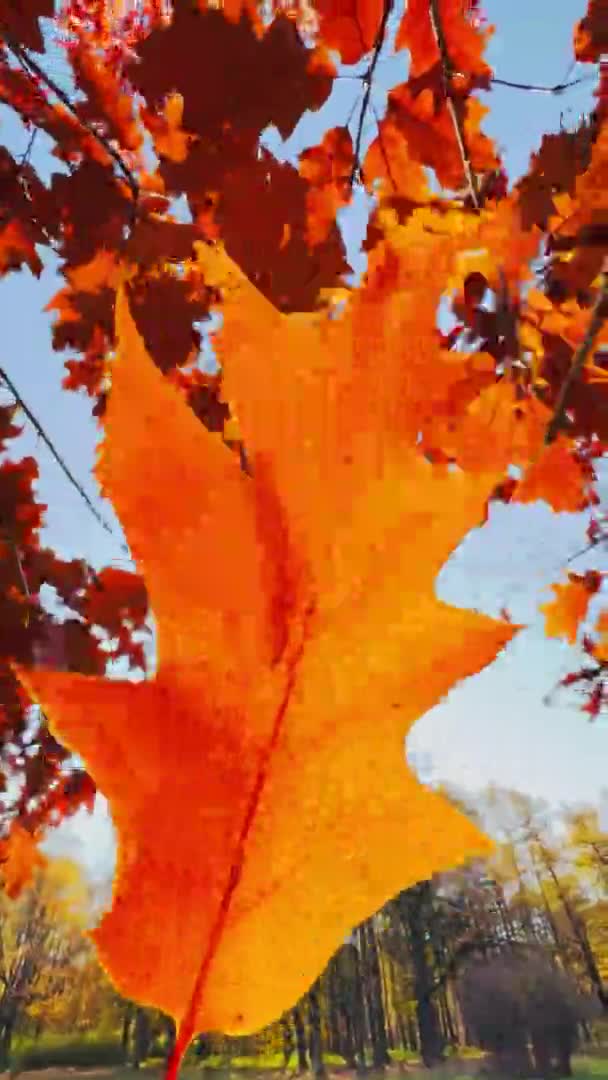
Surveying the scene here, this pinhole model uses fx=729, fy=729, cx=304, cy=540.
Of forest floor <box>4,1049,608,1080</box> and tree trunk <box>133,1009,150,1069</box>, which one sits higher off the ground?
tree trunk <box>133,1009,150,1069</box>

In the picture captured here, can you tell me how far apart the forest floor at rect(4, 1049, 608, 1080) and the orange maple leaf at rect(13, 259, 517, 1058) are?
95.4 ft

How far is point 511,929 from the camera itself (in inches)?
1185

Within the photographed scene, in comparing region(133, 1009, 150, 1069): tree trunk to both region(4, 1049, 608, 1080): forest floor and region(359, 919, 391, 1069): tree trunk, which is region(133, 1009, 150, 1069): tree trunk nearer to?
region(4, 1049, 608, 1080): forest floor

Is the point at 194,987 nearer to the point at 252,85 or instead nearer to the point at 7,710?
the point at 252,85

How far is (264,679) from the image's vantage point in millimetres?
483

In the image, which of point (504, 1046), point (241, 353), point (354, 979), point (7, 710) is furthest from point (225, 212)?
point (354, 979)

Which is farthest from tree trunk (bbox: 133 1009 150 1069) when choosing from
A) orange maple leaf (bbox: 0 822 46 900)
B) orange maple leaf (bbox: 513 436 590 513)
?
orange maple leaf (bbox: 513 436 590 513)

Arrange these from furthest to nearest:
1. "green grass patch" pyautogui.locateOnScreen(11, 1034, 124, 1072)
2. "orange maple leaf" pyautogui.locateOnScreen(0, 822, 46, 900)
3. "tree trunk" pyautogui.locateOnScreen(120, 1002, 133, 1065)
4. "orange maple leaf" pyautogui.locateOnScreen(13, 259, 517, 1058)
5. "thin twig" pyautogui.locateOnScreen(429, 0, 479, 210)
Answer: "tree trunk" pyautogui.locateOnScreen(120, 1002, 133, 1065) → "green grass patch" pyautogui.locateOnScreen(11, 1034, 124, 1072) → "orange maple leaf" pyautogui.locateOnScreen(0, 822, 46, 900) → "thin twig" pyautogui.locateOnScreen(429, 0, 479, 210) → "orange maple leaf" pyautogui.locateOnScreen(13, 259, 517, 1058)

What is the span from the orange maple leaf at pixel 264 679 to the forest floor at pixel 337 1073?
29.1m

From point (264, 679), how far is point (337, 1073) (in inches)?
1321

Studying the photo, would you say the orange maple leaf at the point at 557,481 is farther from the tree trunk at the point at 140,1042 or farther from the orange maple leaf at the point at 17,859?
the tree trunk at the point at 140,1042

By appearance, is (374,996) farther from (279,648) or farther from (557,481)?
(279,648)

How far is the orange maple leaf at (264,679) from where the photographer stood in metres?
0.47

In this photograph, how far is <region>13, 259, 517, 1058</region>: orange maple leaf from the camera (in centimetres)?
47
